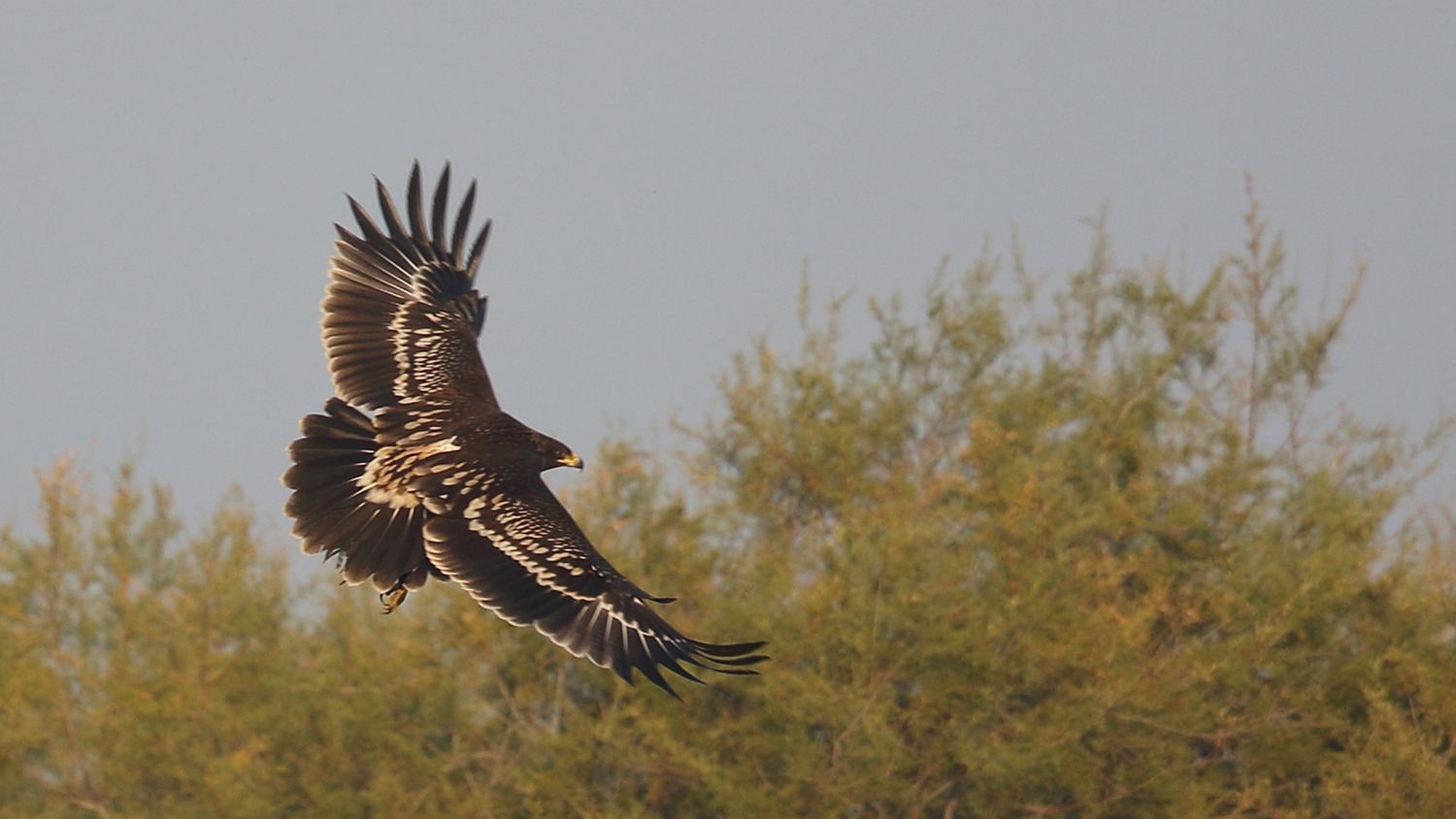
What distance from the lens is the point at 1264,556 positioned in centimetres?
2078

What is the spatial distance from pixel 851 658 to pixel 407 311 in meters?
9.10

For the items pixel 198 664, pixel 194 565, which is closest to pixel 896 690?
pixel 198 664

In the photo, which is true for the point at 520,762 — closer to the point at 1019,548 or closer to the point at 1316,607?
the point at 1019,548

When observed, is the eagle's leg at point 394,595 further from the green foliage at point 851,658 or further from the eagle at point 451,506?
the green foliage at point 851,658

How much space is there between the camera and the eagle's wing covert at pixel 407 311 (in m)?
10.3

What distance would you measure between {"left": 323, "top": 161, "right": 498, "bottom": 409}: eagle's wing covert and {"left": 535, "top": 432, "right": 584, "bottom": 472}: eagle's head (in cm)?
46

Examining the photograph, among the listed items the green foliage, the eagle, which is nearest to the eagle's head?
the eagle

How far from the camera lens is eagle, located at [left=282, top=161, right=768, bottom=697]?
9172 millimetres

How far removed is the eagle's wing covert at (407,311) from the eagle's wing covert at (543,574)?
0.86 metres

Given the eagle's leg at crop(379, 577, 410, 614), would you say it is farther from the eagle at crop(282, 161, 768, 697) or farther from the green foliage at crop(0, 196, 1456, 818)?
the green foliage at crop(0, 196, 1456, 818)

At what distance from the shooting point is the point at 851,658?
1897 centimetres

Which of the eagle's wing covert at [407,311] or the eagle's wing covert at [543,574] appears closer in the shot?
the eagle's wing covert at [543,574]

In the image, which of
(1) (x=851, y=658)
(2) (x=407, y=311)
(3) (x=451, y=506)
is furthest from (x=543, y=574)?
(1) (x=851, y=658)

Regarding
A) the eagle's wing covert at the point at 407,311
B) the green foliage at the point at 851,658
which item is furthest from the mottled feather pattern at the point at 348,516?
the green foliage at the point at 851,658
